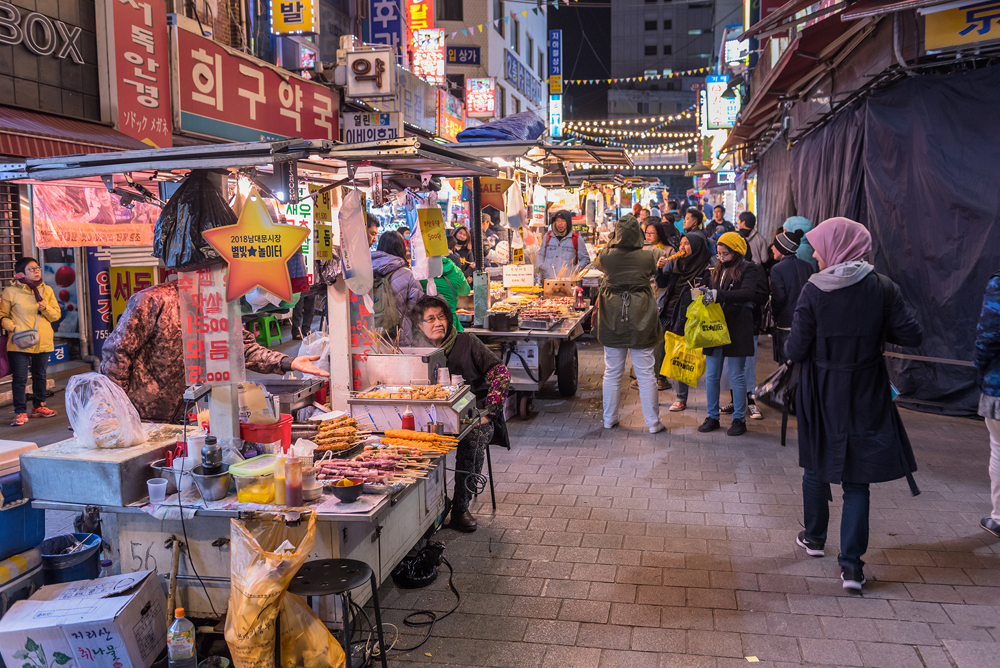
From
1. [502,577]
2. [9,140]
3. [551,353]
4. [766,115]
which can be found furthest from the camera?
[766,115]

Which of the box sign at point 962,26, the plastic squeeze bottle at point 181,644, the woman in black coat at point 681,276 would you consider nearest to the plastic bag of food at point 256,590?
the plastic squeeze bottle at point 181,644

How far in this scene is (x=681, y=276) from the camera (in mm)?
9539

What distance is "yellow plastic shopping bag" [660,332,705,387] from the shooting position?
8.41 metres

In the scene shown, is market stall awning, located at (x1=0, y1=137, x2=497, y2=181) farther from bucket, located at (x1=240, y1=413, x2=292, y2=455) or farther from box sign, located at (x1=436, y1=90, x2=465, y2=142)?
box sign, located at (x1=436, y1=90, x2=465, y2=142)

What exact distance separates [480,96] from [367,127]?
12.5m

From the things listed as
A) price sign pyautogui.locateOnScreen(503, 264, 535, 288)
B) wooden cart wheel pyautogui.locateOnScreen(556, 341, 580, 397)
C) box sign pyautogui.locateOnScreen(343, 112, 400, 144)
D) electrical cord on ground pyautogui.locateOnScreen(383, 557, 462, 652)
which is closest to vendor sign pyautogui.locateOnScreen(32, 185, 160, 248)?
box sign pyautogui.locateOnScreen(343, 112, 400, 144)

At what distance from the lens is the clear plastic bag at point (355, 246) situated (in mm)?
5004

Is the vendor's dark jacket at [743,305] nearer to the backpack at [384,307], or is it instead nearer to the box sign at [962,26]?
the box sign at [962,26]

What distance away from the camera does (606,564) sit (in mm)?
5191

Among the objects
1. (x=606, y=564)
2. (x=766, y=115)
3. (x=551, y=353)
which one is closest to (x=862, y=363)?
(x=606, y=564)

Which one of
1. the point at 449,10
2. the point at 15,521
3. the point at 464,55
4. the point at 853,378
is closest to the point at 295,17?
the point at 15,521

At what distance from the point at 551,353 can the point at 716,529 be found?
15.7ft

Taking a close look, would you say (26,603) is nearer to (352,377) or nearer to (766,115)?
(352,377)

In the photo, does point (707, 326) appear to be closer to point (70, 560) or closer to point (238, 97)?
point (70, 560)
